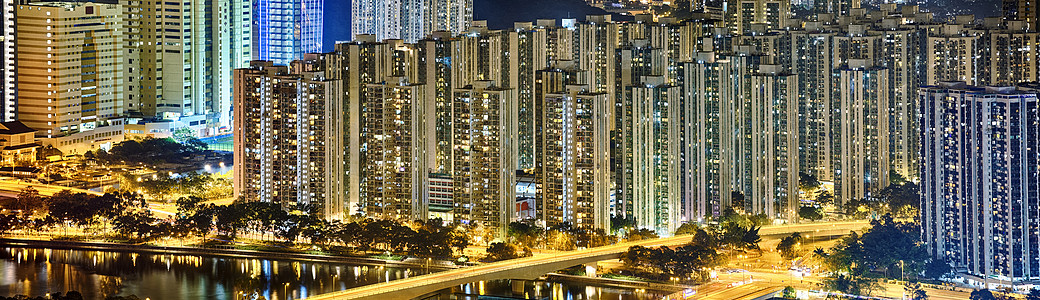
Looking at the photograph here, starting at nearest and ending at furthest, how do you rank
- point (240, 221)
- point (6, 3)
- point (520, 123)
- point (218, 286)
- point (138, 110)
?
1. point (218, 286)
2. point (240, 221)
3. point (520, 123)
4. point (6, 3)
5. point (138, 110)

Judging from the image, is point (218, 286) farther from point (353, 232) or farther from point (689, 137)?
point (689, 137)

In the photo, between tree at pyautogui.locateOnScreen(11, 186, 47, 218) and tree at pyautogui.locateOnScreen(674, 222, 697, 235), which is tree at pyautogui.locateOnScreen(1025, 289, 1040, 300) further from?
tree at pyautogui.locateOnScreen(11, 186, 47, 218)

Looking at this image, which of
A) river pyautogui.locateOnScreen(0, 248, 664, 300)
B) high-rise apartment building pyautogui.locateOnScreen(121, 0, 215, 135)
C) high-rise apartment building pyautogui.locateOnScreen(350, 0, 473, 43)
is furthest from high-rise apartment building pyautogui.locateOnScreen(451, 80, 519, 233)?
high-rise apartment building pyautogui.locateOnScreen(121, 0, 215, 135)

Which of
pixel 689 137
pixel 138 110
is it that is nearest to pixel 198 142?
pixel 138 110

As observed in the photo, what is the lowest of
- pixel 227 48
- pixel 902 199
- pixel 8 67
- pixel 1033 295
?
pixel 1033 295

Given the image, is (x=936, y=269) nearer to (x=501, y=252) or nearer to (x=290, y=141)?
(x=501, y=252)

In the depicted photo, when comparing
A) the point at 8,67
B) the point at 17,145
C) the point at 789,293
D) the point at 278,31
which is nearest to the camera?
the point at 789,293

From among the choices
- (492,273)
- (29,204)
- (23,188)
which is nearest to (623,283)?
(492,273)
